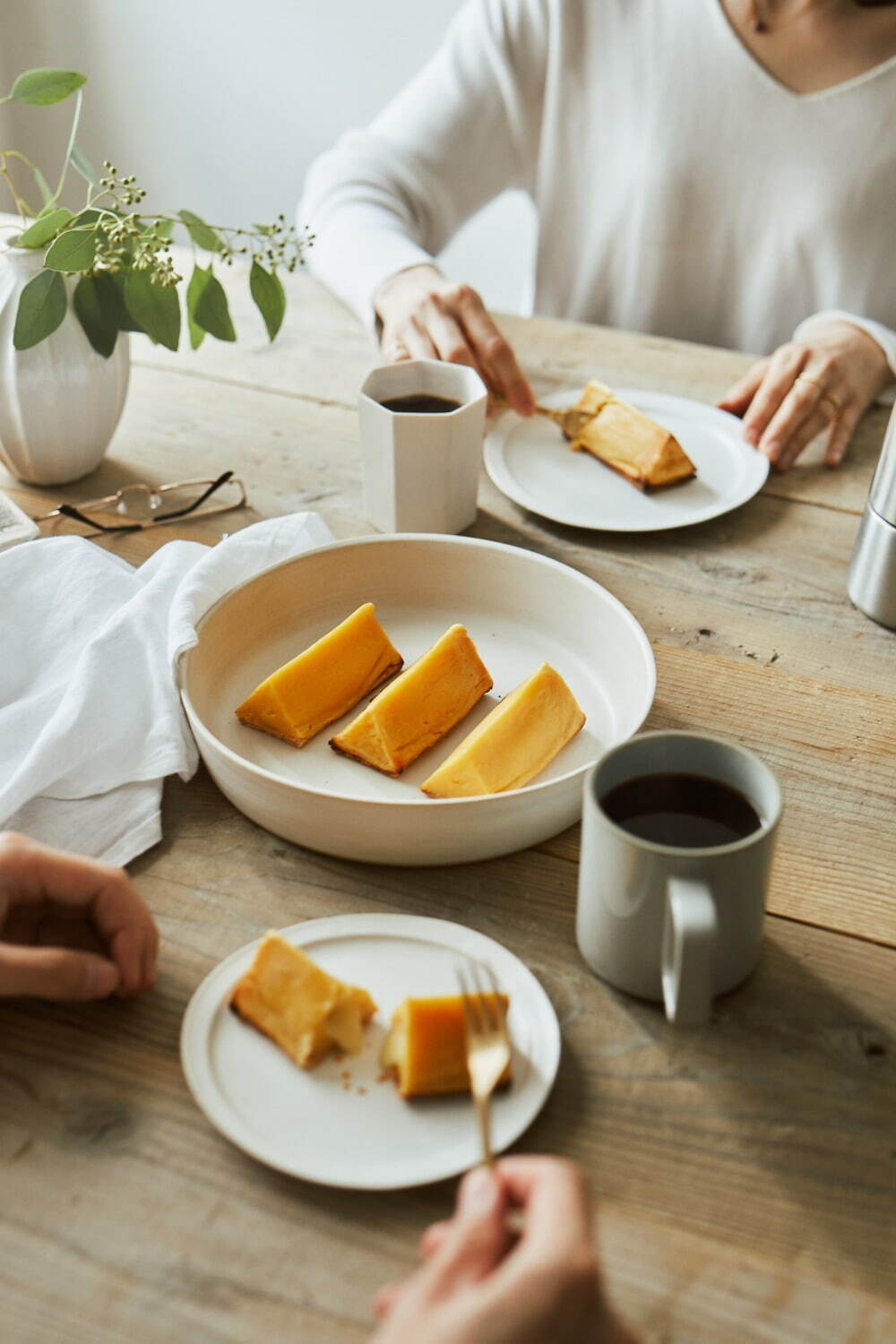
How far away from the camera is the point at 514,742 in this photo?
0.80 meters

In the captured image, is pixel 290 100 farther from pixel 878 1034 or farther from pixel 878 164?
pixel 878 1034

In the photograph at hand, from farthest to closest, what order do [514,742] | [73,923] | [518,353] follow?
[518,353] < [514,742] < [73,923]

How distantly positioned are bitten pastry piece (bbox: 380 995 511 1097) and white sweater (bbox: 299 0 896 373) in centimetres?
104

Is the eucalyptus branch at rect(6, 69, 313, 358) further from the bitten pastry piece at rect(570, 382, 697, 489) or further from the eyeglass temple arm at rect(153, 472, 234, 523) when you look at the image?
the bitten pastry piece at rect(570, 382, 697, 489)

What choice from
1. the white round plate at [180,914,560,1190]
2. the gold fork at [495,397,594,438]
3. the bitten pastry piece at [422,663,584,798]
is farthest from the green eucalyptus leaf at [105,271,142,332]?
the white round plate at [180,914,560,1190]

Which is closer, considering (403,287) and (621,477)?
(621,477)

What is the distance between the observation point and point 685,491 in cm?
118

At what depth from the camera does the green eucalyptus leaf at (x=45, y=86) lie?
3.53 ft

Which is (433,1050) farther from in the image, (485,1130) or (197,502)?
(197,502)

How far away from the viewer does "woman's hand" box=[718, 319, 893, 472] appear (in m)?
1.24

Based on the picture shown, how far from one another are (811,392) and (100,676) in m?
0.80

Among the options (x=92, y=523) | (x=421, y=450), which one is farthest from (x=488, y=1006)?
(x=92, y=523)

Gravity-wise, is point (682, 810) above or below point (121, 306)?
below

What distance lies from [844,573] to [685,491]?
18cm
